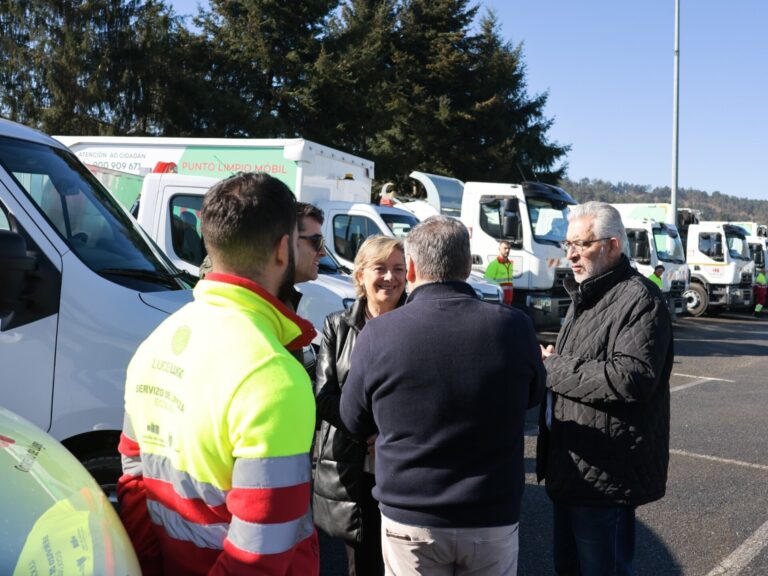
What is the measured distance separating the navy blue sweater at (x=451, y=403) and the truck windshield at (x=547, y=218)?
36.2 ft

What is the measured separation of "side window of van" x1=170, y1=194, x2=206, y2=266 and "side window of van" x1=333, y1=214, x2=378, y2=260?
2552 mm

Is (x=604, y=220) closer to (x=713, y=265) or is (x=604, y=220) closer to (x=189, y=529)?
(x=189, y=529)

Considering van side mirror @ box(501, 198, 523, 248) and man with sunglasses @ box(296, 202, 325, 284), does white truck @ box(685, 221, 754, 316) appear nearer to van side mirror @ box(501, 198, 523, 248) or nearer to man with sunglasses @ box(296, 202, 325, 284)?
van side mirror @ box(501, 198, 523, 248)

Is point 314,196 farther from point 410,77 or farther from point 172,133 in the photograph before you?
point 410,77

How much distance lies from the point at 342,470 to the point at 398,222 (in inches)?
294

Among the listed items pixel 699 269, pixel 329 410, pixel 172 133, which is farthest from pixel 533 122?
pixel 329 410

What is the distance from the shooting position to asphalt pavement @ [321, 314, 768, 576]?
170 inches

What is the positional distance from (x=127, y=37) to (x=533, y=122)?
62.7 feet

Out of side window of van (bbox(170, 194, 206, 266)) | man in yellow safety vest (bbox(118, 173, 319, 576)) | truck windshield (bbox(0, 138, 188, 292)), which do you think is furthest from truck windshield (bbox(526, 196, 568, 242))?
man in yellow safety vest (bbox(118, 173, 319, 576))

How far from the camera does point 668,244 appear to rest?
19.3 meters

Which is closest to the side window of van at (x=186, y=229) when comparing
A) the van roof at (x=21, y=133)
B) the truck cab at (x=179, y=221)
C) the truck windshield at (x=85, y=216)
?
the truck cab at (x=179, y=221)

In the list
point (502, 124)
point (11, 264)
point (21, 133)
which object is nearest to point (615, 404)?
point (11, 264)

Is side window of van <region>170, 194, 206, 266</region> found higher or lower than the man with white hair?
higher

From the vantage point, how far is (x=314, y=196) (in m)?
9.87
